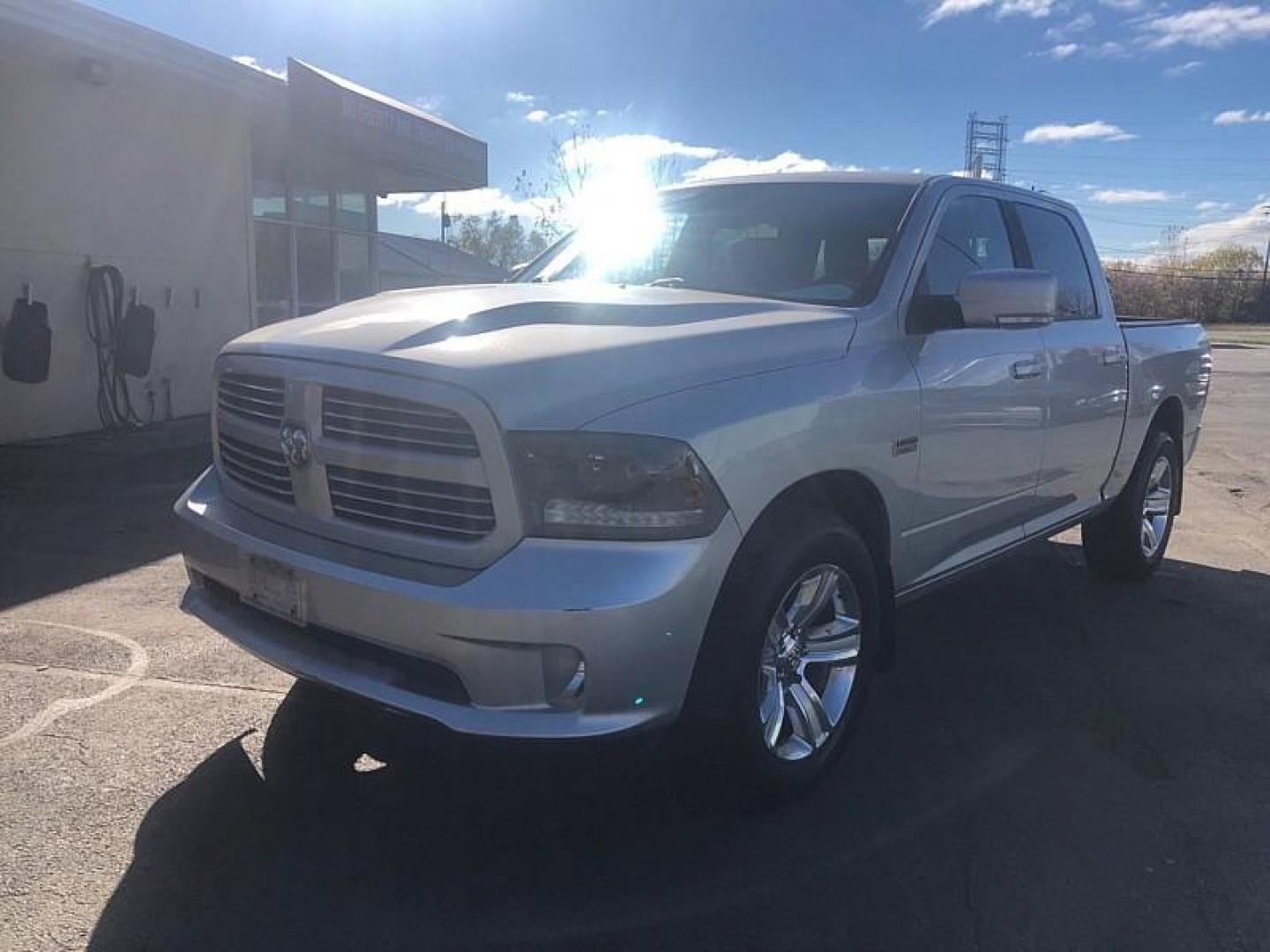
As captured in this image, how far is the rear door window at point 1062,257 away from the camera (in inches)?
202

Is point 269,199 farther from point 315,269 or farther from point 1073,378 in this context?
point 1073,378

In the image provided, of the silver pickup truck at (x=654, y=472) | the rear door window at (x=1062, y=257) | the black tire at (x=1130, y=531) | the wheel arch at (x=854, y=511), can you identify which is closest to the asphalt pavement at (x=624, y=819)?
the silver pickup truck at (x=654, y=472)

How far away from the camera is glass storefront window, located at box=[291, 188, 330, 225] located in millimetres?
14812

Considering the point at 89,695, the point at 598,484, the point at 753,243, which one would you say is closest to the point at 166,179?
the point at 89,695

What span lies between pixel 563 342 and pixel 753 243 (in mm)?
1649

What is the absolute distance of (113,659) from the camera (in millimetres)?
4477

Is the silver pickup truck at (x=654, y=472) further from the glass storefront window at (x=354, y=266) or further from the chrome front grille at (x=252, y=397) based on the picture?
the glass storefront window at (x=354, y=266)

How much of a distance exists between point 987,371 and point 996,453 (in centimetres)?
34

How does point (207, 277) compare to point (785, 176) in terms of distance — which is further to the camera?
point (207, 277)

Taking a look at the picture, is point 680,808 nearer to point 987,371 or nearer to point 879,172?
point 987,371

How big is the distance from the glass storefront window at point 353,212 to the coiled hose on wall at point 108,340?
16.9 feet

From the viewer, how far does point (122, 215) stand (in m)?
11.2

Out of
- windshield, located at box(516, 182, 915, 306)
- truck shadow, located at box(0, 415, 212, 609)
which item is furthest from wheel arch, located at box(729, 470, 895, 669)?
truck shadow, located at box(0, 415, 212, 609)

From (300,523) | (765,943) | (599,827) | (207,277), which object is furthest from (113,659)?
(207,277)
